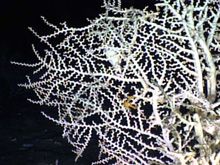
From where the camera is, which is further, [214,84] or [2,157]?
[2,157]

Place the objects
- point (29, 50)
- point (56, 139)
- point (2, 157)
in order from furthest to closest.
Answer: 1. point (29, 50)
2. point (56, 139)
3. point (2, 157)

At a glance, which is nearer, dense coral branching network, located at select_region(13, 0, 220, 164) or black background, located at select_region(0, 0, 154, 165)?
dense coral branching network, located at select_region(13, 0, 220, 164)

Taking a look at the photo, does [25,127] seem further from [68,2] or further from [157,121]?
[68,2]

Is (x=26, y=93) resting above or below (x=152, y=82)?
above

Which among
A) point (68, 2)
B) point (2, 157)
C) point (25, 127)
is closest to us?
point (2, 157)

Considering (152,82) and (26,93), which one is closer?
(152,82)

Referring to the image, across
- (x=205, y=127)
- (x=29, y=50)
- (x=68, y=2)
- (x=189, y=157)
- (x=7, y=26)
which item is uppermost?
(x=68, y=2)

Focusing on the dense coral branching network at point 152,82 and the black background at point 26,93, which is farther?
the black background at point 26,93

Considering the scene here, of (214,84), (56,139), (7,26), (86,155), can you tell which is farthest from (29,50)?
(214,84)
